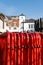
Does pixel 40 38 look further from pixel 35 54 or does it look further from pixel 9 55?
pixel 9 55

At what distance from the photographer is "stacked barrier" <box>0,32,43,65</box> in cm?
599

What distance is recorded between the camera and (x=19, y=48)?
6012 millimetres

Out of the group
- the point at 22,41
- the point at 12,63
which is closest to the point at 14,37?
the point at 22,41

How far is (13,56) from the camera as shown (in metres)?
6.02

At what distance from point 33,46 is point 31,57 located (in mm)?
291

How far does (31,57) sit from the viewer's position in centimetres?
615

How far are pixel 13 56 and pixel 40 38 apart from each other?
86cm

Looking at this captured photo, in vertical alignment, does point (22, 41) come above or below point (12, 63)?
above

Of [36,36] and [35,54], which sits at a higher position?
[36,36]

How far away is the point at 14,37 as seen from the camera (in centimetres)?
601

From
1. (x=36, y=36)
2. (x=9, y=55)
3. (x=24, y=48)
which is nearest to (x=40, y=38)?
(x=36, y=36)

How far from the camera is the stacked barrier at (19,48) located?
5.99 meters

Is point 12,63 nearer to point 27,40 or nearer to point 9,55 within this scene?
point 9,55

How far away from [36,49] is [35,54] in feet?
0.44
